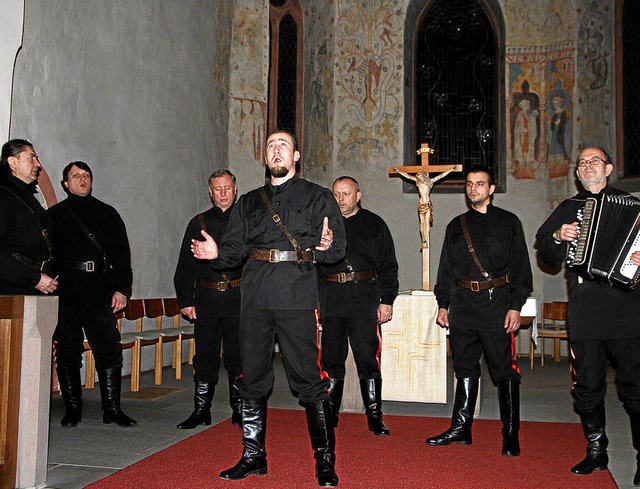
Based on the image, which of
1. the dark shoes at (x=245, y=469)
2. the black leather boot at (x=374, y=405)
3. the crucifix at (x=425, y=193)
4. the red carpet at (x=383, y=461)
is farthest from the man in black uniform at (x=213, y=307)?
the crucifix at (x=425, y=193)

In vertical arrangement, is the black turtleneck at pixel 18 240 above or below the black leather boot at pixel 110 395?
above

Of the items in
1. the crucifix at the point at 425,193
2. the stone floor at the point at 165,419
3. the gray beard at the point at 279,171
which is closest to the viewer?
the gray beard at the point at 279,171

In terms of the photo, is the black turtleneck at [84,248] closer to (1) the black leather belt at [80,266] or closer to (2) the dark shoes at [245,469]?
(1) the black leather belt at [80,266]

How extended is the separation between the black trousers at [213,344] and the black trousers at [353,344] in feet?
2.40

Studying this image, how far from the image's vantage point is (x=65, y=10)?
7914 mm

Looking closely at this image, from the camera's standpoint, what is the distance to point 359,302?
224 inches

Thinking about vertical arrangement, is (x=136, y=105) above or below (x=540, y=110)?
below

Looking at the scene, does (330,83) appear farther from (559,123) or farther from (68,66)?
(68,66)

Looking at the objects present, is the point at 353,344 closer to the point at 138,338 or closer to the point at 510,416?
the point at 510,416

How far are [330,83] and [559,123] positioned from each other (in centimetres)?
435

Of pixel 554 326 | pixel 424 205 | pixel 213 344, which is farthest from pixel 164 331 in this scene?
pixel 554 326

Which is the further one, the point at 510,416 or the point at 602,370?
the point at 510,416

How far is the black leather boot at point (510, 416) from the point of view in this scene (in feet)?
16.1

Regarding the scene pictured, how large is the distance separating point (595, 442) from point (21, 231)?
4176 millimetres
